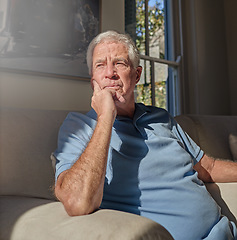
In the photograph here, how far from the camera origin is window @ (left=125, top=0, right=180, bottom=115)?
9.28ft

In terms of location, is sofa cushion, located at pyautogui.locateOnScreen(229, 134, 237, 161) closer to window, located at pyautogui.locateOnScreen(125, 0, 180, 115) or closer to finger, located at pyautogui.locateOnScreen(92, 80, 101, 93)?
window, located at pyautogui.locateOnScreen(125, 0, 180, 115)

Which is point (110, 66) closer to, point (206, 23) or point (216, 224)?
point (216, 224)

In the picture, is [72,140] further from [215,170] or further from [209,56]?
[209,56]

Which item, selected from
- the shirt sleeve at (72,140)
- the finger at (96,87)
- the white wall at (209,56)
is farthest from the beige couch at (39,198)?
the white wall at (209,56)

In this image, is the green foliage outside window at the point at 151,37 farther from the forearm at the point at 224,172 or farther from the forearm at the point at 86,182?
the forearm at the point at 86,182

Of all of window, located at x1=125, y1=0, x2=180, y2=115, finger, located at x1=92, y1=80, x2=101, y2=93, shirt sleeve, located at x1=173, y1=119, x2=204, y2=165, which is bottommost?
shirt sleeve, located at x1=173, y1=119, x2=204, y2=165

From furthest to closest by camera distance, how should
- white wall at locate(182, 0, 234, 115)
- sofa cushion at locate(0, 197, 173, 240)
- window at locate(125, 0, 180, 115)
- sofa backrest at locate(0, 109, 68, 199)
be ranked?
white wall at locate(182, 0, 234, 115)
window at locate(125, 0, 180, 115)
sofa backrest at locate(0, 109, 68, 199)
sofa cushion at locate(0, 197, 173, 240)

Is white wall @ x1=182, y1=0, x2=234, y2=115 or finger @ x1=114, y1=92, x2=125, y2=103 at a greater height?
white wall @ x1=182, y1=0, x2=234, y2=115

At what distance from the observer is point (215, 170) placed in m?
1.35

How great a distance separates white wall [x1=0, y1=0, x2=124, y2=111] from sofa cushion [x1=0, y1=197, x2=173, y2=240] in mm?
1055

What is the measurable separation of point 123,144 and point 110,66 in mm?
350

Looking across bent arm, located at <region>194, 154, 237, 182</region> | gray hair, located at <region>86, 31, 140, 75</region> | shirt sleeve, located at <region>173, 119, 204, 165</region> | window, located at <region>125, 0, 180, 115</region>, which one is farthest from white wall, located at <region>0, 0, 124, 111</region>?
bent arm, located at <region>194, 154, 237, 182</region>

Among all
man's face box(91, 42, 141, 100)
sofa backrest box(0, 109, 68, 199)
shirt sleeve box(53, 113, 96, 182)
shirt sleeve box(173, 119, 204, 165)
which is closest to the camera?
shirt sleeve box(53, 113, 96, 182)

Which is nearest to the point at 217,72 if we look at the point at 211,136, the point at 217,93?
the point at 217,93
